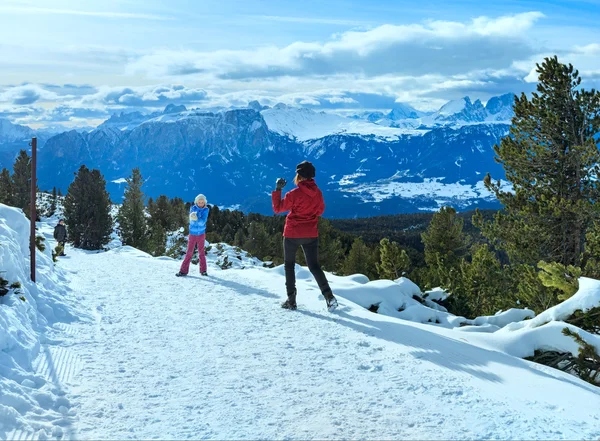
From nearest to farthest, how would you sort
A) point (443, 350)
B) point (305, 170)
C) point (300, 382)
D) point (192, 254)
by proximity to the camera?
point (300, 382), point (443, 350), point (305, 170), point (192, 254)

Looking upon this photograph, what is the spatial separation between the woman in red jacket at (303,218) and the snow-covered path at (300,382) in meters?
0.70

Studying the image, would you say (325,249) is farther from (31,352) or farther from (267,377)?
(267,377)

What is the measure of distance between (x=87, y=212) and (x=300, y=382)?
38997 mm

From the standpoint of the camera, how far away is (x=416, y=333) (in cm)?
747

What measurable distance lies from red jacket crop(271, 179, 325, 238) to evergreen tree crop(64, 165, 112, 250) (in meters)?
35.6

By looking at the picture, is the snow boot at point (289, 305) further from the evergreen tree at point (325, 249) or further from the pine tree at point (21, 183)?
the pine tree at point (21, 183)

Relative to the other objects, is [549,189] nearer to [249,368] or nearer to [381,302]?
[381,302]

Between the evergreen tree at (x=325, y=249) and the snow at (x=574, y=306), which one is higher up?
the snow at (x=574, y=306)

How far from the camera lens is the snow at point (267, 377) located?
4.49 metres

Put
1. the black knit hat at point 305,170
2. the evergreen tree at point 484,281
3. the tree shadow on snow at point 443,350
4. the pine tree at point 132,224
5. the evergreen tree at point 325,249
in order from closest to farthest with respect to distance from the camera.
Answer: the tree shadow on snow at point 443,350, the black knit hat at point 305,170, the evergreen tree at point 484,281, the pine tree at point 132,224, the evergreen tree at point 325,249

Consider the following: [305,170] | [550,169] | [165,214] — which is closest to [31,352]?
[305,170]

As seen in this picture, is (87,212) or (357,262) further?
(357,262)

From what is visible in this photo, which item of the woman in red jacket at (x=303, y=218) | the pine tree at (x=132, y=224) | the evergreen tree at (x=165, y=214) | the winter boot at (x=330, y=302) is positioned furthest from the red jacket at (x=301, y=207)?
the evergreen tree at (x=165, y=214)

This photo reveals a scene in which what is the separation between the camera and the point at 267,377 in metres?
5.71
